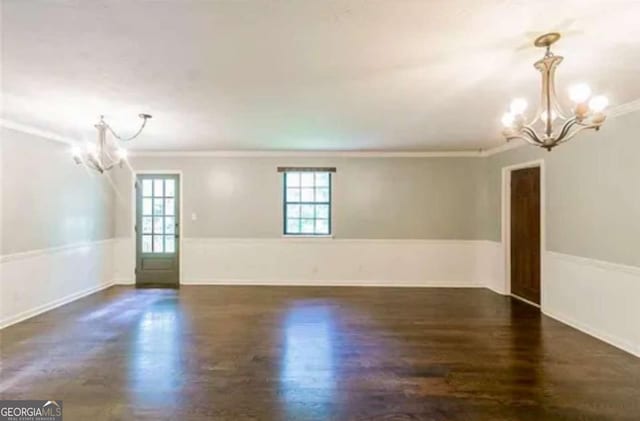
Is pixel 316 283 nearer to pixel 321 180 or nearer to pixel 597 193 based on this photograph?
pixel 321 180

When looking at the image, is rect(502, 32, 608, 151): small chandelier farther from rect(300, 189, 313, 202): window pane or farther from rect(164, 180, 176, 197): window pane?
rect(164, 180, 176, 197): window pane

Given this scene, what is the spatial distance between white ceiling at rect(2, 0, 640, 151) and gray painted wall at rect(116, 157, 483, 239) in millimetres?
2472

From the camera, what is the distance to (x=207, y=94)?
3.37 metres

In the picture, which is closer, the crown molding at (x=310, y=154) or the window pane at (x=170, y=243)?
the crown molding at (x=310, y=154)

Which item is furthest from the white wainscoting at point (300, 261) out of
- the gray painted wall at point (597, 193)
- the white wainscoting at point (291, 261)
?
the gray painted wall at point (597, 193)

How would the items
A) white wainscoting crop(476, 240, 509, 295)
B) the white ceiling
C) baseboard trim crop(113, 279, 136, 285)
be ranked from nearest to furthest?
the white ceiling, white wainscoting crop(476, 240, 509, 295), baseboard trim crop(113, 279, 136, 285)

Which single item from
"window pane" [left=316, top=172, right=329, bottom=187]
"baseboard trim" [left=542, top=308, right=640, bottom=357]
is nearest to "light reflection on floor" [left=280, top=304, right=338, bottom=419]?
"window pane" [left=316, top=172, right=329, bottom=187]

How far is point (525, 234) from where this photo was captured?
564 centimetres

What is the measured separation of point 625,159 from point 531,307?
8.03 feet

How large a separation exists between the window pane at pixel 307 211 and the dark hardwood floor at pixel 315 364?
2.09 meters

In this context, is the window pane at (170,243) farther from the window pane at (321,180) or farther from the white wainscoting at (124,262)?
the window pane at (321,180)

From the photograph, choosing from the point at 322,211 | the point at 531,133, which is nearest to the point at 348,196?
the point at 322,211

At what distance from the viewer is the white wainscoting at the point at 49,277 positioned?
4.51 metres

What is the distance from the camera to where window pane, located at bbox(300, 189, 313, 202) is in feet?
23.0
